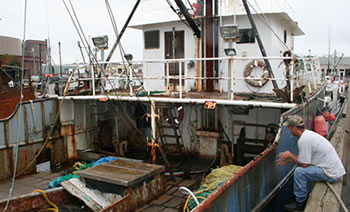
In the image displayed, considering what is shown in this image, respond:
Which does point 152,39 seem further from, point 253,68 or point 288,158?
point 288,158

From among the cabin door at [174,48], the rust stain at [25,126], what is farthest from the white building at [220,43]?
the rust stain at [25,126]

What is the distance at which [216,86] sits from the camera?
34.2 feet

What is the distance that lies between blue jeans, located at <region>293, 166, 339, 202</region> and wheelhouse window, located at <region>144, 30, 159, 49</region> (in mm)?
7970

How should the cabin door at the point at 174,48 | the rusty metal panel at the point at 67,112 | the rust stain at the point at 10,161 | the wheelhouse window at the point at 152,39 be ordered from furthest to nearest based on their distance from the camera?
the wheelhouse window at the point at 152,39, the cabin door at the point at 174,48, the rusty metal panel at the point at 67,112, the rust stain at the point at 10,161

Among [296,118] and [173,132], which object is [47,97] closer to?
[173,132]

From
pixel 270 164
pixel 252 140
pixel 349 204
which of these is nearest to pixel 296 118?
pixel 270 164

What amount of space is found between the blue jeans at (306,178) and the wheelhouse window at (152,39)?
26.1 feet

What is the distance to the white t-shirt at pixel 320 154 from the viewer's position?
4496mm

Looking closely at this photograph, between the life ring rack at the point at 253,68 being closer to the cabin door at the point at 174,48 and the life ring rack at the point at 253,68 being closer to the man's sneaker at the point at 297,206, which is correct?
the cabin door at the point at 174,48

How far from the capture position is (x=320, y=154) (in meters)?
4.53

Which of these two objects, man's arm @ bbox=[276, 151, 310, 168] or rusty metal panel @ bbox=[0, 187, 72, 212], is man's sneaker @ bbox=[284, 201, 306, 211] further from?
rusty metal panel @ bbox=[0, 187, 72, 212]

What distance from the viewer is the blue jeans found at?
4613 mm

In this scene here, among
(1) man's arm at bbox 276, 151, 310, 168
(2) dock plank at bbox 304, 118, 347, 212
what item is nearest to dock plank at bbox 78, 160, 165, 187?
(1) man's arm at bbox 276, 151, 310, 168

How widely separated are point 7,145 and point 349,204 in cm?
855
